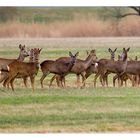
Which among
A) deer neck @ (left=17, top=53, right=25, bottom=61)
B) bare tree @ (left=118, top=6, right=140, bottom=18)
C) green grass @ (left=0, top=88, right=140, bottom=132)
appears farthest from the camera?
deer neck @ (left=17, top=53, right=25, bottom=61)

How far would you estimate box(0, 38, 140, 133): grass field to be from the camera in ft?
41.3

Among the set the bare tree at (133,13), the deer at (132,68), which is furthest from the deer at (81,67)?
the bare tree at (133,13)

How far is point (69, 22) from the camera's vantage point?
1285 centimetres

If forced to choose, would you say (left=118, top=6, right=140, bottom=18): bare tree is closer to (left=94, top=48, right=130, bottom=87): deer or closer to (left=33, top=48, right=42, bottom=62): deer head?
(left=94, top=48, right=130, bottom=87): deer

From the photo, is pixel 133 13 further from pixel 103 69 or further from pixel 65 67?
pixel 65 67

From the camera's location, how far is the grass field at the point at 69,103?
1259cm

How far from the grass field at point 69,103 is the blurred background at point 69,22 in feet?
0.24

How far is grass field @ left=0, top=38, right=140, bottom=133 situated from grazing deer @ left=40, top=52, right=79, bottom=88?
4 cm

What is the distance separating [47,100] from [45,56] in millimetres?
383

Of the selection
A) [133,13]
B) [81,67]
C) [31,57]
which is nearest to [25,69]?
[31,57]

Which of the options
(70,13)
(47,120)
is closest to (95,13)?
(70,13)

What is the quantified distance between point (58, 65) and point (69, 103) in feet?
1.20

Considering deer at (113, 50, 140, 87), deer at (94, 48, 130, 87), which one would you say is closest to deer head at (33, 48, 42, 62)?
deer at (94, 48, 130, 87)

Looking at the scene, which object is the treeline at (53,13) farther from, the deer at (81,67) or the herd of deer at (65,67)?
the deer at (81,67)
